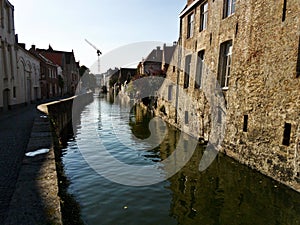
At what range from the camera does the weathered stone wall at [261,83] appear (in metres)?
6.35

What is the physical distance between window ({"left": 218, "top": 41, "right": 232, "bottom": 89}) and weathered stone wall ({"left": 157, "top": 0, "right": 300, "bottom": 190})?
0.24 metres

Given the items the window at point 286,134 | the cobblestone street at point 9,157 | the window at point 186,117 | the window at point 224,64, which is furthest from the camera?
the window at point 186,117

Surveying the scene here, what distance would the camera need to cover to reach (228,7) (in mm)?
10445

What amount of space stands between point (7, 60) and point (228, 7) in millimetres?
15839

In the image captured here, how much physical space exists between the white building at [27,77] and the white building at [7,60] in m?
1.21

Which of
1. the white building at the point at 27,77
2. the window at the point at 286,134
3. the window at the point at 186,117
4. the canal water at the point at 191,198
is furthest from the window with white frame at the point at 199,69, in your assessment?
the white building at the point at 27,77

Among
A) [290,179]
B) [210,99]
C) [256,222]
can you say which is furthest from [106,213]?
[210,99]

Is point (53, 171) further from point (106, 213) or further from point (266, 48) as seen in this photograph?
point (266, 48)

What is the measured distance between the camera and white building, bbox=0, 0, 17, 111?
15430 mm

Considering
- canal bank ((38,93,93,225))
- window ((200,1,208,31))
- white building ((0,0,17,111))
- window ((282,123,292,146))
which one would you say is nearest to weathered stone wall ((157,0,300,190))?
window ((282,123,292,146))

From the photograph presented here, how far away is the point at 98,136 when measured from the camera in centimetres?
1420

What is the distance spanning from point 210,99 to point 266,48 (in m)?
4.42

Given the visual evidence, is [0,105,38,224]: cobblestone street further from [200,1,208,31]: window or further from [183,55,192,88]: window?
[200,1,208,31]: window

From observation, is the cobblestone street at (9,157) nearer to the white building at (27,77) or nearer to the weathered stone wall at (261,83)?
the weathered stone wall at (261,83)
